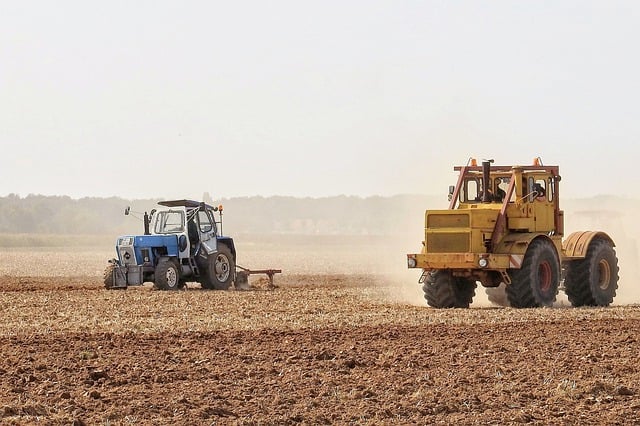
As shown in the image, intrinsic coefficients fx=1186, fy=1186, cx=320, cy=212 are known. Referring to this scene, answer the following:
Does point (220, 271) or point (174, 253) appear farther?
point (220, 271)

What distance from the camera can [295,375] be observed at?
45.4ft

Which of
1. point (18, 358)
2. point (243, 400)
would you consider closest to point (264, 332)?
point (18, 358)

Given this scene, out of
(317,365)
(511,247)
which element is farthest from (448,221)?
(317,365)

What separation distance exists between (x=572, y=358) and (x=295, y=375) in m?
3.90

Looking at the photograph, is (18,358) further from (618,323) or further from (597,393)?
(618,323)

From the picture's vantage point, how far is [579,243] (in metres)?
24.6

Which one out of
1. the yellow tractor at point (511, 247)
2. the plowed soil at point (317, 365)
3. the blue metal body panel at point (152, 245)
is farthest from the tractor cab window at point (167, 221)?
the yellow tractor at point (511, 247)

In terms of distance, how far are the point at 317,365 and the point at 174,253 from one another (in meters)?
16.1

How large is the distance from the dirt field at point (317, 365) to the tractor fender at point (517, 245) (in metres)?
1.09

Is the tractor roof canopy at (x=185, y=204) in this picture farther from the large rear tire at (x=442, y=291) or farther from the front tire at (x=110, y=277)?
the large rear tire at (x=442, y=291)

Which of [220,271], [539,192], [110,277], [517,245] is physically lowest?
[110,277]

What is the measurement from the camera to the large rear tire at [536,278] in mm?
22844

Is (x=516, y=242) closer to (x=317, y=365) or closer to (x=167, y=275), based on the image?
(x=317, y=365)

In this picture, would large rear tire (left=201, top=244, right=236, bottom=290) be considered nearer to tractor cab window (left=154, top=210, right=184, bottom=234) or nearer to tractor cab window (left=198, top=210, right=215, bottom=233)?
tractor cab window (left=198, top=210, right=215, bottom=233)
